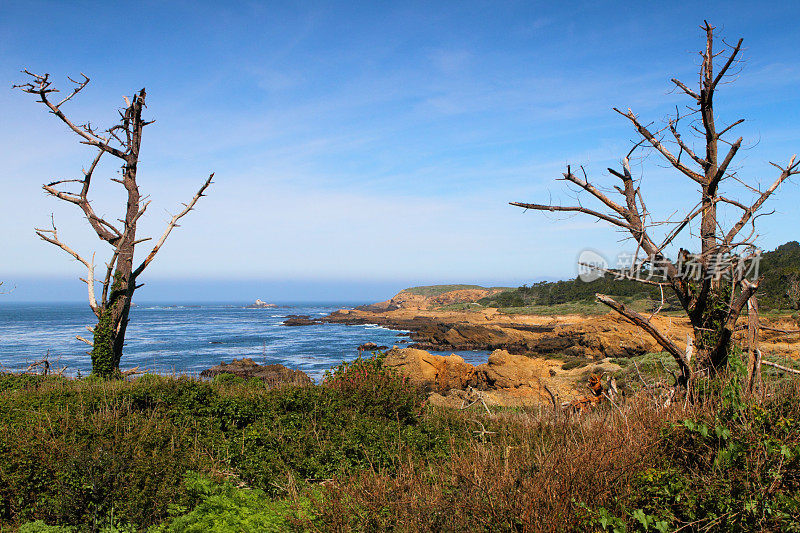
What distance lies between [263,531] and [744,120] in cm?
590

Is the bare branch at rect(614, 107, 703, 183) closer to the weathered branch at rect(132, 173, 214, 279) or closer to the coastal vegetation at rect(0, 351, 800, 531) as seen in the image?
the coastal vegetation at rect(0, 351, 800, 531)

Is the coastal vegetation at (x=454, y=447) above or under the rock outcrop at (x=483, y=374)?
above

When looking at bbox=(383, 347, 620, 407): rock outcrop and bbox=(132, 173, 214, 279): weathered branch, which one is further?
bbox=(383, 347, 620, 407): rock outcrop

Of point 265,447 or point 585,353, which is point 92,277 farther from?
point 585,353

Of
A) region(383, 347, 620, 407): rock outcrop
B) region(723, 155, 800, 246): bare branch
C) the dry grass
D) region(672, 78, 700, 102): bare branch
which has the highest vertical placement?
region(672, 78, 700, 102): bare branch

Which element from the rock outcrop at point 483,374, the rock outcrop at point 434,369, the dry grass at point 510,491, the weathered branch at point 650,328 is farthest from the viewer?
the rock outcrop at point 434,369

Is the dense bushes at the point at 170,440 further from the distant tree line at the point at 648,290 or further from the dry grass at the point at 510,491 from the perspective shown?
the distant tree line at the point at 648,290

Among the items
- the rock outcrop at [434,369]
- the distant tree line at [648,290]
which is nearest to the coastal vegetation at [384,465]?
the distant tree line at [648,290]

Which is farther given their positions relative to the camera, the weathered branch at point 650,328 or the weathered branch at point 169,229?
the weathered branch at point 169,229

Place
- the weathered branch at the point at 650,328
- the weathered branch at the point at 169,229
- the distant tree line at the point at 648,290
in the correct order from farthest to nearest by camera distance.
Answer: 1. the distant tree line at the point at 648,290
2. the weathered branch at the point at 169,229
3. the weathered branch at the point at 650,328

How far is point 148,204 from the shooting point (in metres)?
11.3

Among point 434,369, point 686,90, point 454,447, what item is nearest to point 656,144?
point 686,90

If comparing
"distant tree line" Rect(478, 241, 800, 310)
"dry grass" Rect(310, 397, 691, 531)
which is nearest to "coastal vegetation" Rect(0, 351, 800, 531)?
"dry grass" Rect(310, 397, 691, 531)

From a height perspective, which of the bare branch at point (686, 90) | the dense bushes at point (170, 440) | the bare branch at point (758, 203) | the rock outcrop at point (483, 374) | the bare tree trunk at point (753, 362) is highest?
the bare branch at point (686, 90)
